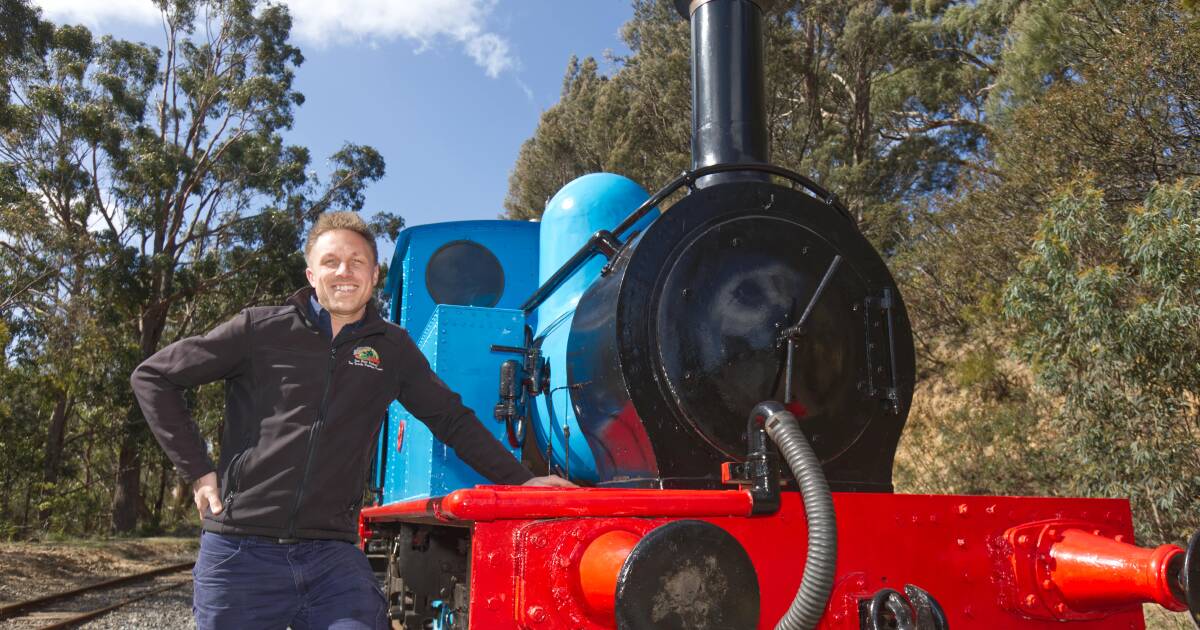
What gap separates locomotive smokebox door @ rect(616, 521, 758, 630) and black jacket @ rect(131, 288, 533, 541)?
0.84 meters

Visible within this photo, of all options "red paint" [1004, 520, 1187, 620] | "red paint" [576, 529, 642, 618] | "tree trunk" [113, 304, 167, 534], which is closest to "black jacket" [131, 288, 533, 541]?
"red paint" [576, 529, 642, 618]

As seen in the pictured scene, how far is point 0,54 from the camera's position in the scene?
18.1m

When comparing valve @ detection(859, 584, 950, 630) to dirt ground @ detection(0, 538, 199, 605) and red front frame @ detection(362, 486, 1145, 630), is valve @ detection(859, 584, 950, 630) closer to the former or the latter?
red front frame @ detection(362, 486, 1145, 630)

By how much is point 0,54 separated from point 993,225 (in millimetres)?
20715

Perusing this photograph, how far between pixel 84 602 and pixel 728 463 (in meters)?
9.93

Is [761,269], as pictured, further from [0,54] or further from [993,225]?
[0,54]

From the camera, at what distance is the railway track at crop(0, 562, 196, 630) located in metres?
7.82

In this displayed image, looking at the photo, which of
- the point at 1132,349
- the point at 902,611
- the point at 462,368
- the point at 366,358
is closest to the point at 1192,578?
the point at 902,611

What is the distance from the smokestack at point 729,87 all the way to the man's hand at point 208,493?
213cm

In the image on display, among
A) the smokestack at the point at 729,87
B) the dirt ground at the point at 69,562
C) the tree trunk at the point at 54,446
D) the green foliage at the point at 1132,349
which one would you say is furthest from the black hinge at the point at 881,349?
the tree trunk at the point at 54,446

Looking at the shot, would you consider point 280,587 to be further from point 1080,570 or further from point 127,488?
point 127,488

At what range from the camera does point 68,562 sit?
522 inches

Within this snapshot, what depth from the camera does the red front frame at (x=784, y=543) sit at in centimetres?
183

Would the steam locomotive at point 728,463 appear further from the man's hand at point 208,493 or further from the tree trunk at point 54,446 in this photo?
the tree trunk at point 54,446
